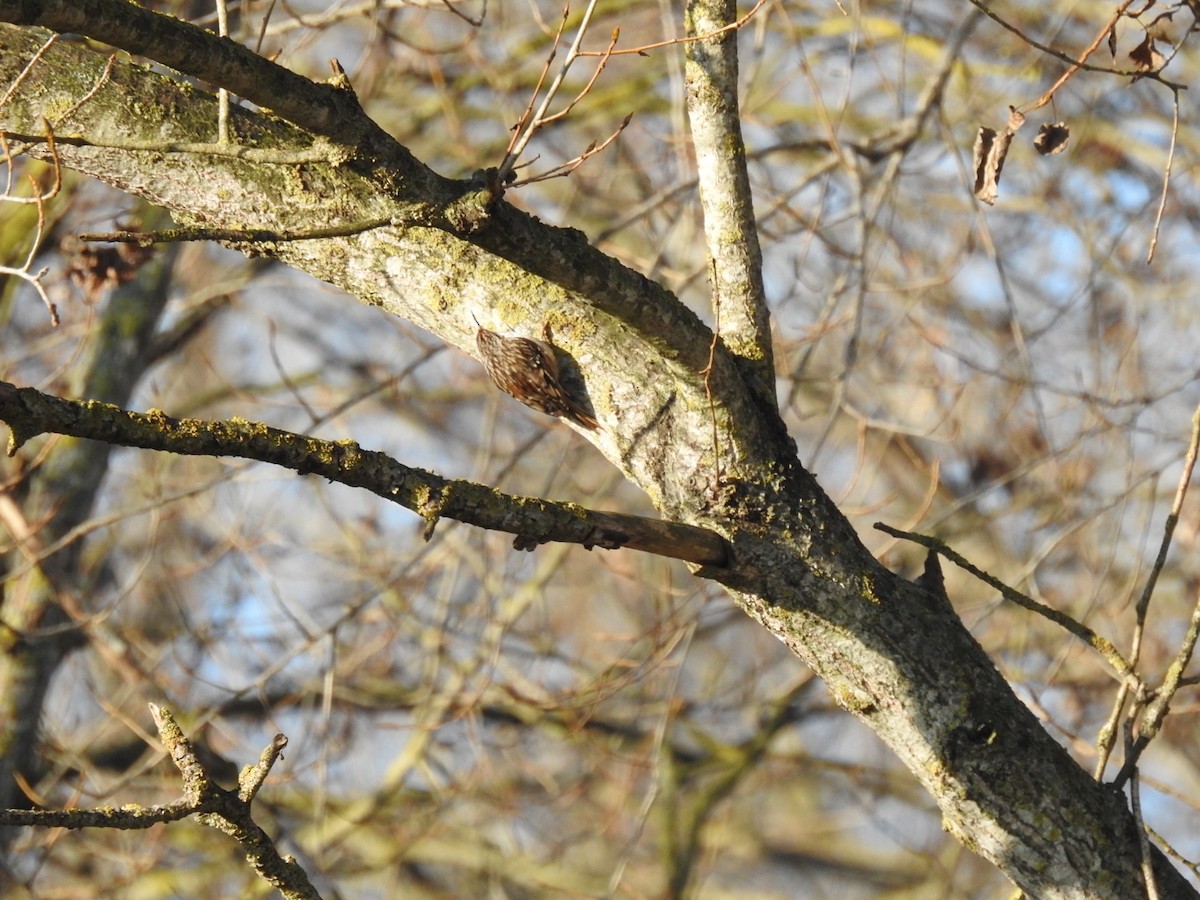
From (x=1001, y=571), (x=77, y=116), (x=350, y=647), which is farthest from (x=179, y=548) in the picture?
(x=77, y=116)

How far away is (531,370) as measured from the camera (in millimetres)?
2012

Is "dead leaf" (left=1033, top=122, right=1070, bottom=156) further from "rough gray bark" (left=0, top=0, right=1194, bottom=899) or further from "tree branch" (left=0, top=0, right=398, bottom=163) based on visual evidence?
"tree branch" (left=0, top=0, right=398, bottom=163)

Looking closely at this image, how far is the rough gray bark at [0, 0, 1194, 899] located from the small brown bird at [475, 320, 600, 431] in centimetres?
3

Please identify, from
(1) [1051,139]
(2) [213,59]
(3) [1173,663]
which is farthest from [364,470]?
(1) [1051,139]

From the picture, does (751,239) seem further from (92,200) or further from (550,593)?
(550,593)

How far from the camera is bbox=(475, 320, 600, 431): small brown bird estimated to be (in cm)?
195

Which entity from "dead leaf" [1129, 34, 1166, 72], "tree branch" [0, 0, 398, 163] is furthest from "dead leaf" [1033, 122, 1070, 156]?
"tree branch" [0, 0, 398, 163]

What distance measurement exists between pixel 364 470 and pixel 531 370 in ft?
1.74

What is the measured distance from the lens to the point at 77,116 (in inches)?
79.0

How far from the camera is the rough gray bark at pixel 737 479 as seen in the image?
6.18 ft

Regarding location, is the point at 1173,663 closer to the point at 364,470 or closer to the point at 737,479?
the point at 737,479

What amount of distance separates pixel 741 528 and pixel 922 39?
14.4 feet

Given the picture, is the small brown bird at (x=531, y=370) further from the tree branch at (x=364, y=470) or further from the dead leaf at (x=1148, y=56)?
the dead leaf at (x=1148, y=56)

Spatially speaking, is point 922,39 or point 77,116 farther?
point 922,39
